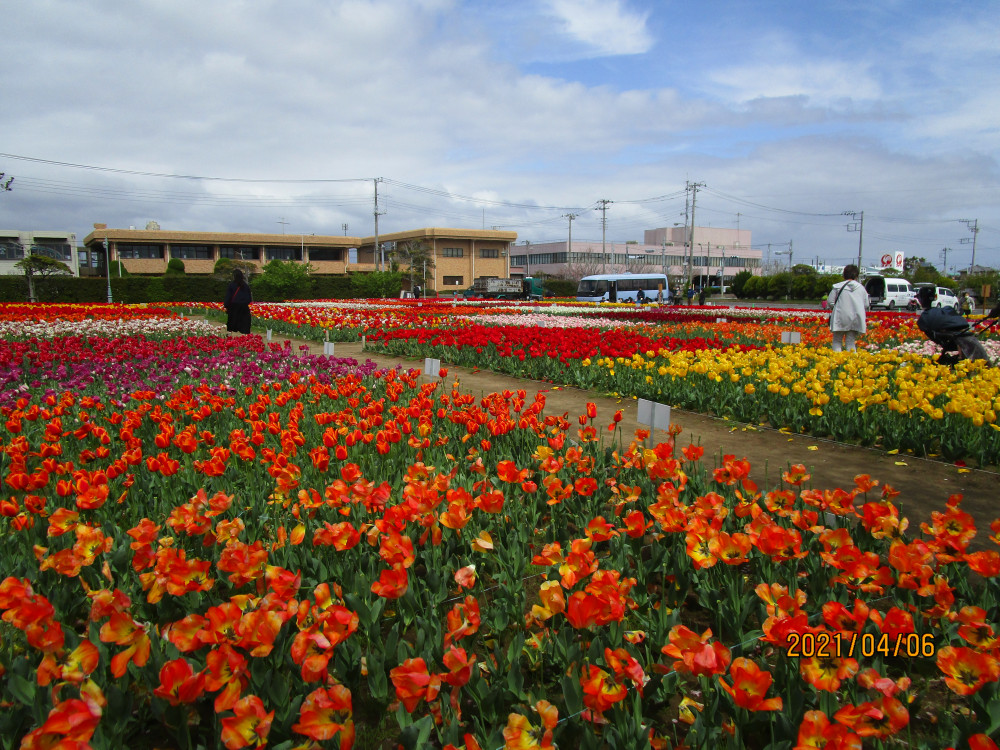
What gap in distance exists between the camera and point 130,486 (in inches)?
141

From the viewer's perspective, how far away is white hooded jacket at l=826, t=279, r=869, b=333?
32.6 feet

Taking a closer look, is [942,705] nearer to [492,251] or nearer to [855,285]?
[855,285]

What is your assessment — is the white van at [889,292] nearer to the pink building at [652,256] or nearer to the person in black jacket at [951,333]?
the pink building at [652,256]

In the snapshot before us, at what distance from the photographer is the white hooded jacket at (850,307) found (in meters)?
9.94

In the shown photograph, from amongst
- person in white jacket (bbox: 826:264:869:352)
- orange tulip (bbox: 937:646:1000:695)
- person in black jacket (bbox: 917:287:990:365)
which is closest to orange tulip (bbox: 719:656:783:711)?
orange tulip (bbox: 937:646:1000:695)

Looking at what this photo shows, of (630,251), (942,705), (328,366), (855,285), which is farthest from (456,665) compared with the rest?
(630,251)

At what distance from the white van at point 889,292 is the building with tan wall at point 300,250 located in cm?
3830

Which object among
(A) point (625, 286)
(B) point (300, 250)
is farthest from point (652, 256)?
(A) point (625, 286)

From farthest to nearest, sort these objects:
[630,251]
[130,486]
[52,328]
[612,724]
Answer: [630,251]
[52,328]
[130,486]
[612,724]

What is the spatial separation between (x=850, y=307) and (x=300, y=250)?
71686mm

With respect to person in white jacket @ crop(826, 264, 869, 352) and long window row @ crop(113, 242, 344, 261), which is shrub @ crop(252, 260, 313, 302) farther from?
person in white jacket @ crop(826, 264, 869, 352)

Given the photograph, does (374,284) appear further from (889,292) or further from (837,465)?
(837,465)

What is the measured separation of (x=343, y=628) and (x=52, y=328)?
52.8ft

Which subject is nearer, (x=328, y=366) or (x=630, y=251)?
(x=328, y=366)
